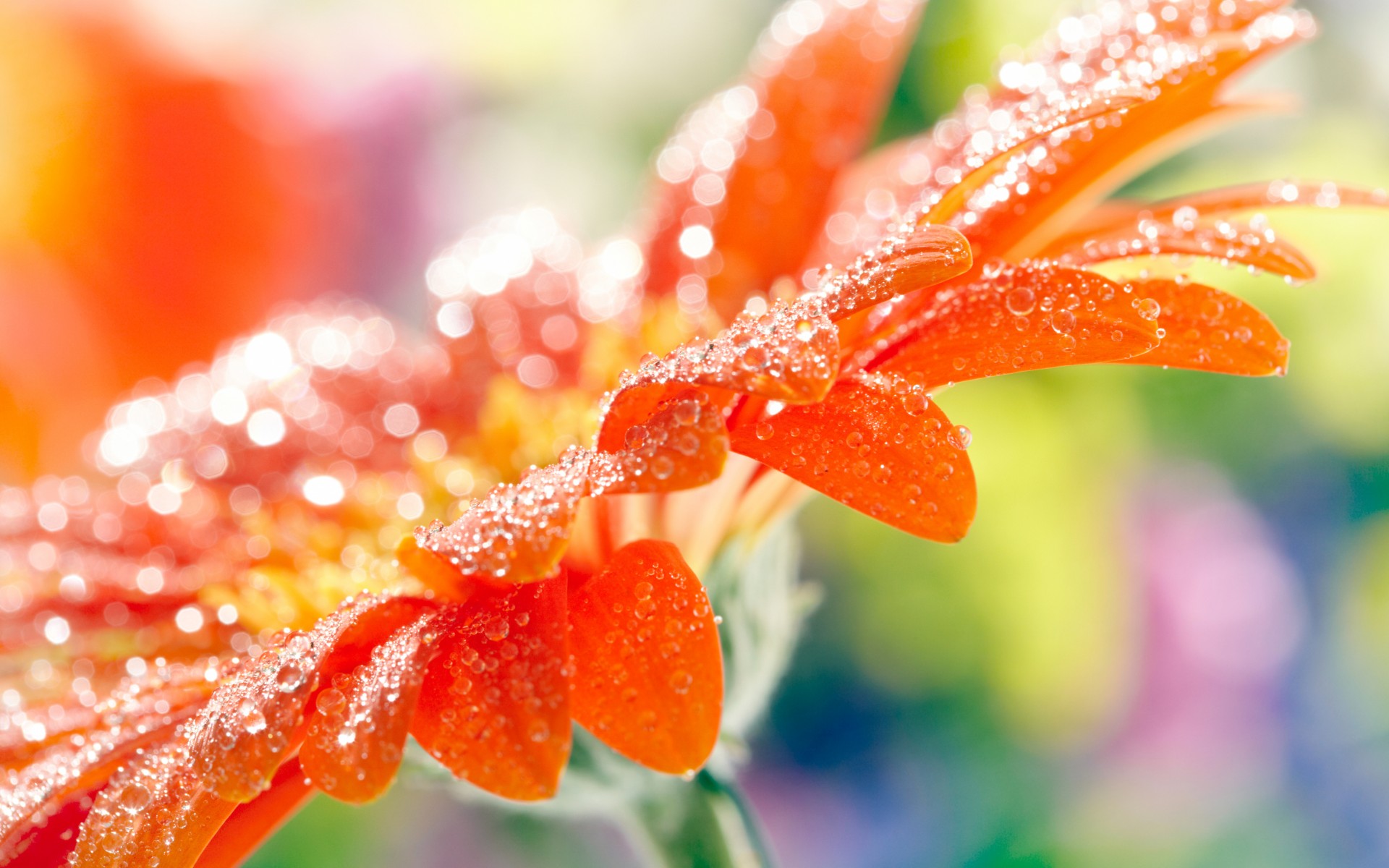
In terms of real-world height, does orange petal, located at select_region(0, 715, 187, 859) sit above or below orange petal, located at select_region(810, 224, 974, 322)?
below

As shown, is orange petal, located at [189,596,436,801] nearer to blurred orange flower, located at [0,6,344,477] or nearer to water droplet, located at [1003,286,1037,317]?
water droplet, located at [1003,286,1037,317]

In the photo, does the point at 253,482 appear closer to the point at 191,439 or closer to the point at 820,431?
the point at 191,439

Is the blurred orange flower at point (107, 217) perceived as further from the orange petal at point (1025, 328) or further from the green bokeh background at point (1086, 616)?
the orange petal at point (1025, 328)

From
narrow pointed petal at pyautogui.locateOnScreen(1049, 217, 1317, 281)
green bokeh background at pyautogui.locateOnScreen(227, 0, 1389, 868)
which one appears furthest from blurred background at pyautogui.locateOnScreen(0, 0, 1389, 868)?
narrow pointed petal at pyautogui.locateOnScreen(1049, 217, 1317, 281)

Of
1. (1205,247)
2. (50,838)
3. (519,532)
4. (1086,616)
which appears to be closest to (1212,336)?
(1205,247)

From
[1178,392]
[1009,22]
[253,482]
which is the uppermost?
[1009,22]

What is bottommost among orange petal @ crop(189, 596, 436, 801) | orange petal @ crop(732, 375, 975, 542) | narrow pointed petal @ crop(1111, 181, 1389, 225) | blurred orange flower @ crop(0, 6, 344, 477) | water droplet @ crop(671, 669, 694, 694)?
blurred orange flower @ crop(0, 6, 344, 477)

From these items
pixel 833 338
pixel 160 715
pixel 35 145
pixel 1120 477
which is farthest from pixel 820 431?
pixel 35 145
